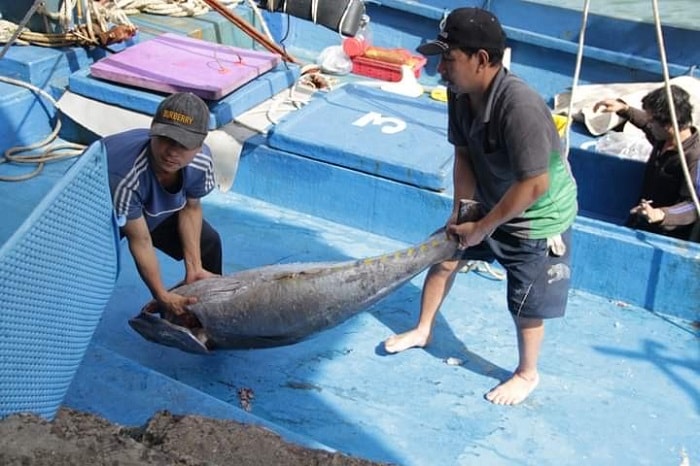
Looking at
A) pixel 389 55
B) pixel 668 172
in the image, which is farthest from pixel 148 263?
pixel 389 55

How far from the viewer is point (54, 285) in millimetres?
2588

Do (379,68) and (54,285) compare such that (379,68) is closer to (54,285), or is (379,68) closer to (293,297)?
(293,297)

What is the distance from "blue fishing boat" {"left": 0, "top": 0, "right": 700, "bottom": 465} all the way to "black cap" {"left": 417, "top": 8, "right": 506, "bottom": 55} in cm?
142

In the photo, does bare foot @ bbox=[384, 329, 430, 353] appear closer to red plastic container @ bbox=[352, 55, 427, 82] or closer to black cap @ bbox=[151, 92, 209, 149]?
black cap @ bbox=[151, 92, 209, 149]

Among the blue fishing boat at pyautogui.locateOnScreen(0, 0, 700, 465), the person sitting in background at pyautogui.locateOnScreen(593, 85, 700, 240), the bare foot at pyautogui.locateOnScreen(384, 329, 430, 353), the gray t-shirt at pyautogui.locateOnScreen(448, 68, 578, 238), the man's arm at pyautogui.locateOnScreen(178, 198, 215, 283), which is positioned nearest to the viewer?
the blue fishing boat at pyautogui.locateOnScreen(0, 0, 700, 465)

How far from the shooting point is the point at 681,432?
3984 millimetres

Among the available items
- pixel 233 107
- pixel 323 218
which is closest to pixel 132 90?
pixel 233 107

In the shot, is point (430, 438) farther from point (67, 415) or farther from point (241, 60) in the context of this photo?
point (241, 60)

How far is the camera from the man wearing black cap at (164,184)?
3402 mm

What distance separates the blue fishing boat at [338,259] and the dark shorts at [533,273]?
632 millimetres

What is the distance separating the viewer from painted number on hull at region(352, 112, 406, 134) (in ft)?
18.8

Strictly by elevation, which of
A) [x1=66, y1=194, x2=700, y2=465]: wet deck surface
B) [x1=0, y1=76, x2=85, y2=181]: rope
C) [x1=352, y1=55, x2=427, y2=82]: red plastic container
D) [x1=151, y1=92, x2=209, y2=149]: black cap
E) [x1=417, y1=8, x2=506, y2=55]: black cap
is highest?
[x1=417, y1=8, x2=506, y2=55]: black cap

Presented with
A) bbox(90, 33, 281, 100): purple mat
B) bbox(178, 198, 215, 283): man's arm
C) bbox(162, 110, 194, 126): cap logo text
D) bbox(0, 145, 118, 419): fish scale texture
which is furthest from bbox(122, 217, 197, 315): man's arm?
bbox(90, 33, 281, 100): purple mat

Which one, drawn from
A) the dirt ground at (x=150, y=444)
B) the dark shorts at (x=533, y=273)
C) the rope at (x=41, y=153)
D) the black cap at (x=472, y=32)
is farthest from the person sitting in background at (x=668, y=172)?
the rope at (x=41, y=153)
